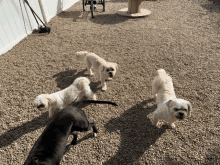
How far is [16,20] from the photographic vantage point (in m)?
6.99

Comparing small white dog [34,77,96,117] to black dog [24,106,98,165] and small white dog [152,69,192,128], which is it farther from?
small white dog [152,69,192,128]

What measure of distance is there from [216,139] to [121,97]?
2589mm

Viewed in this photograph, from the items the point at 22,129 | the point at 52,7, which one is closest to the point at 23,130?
the point at 22,129

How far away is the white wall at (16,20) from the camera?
6434 millimetres

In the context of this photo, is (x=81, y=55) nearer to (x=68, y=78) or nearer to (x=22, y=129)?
(x=68, y=78)

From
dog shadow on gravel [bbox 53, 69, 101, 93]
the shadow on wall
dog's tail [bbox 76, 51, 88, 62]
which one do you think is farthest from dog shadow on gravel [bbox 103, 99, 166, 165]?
the shadow on wall

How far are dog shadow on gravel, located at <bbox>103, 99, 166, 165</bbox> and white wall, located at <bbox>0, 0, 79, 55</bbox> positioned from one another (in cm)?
638

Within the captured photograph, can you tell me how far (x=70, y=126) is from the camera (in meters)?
2.52

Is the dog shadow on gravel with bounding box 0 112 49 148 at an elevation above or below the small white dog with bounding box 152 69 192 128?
below

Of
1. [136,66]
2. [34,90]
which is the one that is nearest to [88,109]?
[34,90]

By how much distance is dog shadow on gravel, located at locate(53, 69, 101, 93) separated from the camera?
15.9 ft

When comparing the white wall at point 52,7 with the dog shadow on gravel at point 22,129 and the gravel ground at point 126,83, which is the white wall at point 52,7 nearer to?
the gravel ground at point 126,83

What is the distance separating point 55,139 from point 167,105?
2.28 meters

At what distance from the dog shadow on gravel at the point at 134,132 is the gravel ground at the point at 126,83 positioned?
2 centimetres
